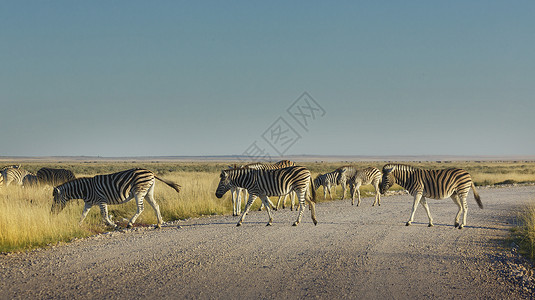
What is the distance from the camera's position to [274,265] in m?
9.15

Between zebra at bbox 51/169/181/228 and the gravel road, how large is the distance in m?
1.30

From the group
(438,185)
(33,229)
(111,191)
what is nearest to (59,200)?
(111,191)

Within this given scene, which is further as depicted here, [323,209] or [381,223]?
[323,209]

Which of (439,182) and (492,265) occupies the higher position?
(439,182)

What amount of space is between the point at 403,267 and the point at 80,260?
21.2 ft

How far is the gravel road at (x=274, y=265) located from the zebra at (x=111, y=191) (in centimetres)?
130

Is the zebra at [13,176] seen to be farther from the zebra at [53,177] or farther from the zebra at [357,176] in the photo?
the zebra at [357,176]

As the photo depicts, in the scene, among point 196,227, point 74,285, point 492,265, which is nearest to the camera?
point 74,285

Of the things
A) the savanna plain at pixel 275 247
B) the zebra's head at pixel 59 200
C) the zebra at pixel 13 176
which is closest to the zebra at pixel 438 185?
the savanna plain at pixel 275 247

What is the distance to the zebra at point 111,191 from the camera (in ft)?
48.4

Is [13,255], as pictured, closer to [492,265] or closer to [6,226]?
[6,226]

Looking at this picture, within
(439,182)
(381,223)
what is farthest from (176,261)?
A: (439,182)

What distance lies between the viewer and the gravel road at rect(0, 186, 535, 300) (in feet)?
24.3

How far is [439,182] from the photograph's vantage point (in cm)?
1497
